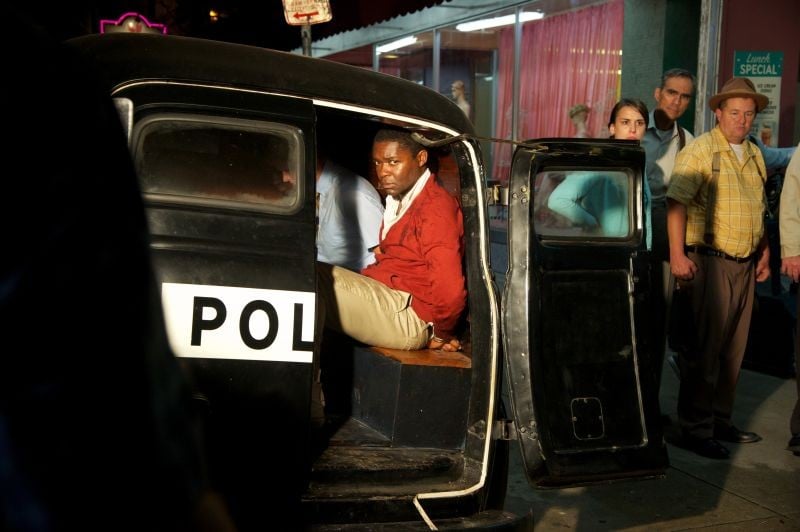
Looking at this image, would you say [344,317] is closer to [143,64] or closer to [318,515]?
[318,515]

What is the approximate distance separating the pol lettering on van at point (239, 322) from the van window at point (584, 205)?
42.6 inches

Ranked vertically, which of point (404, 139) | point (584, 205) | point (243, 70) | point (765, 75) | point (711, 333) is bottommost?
point (711, 333)

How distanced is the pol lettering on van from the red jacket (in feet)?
3.32

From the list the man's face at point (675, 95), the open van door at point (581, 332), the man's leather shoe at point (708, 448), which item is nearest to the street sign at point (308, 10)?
the man's face at point (675, 95)

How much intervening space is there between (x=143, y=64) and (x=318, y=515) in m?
1.59

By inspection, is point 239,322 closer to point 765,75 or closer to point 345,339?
point 345,339

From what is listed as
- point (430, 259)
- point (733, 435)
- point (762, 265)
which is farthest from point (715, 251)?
point (430, 259)

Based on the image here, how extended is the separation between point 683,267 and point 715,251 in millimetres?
239

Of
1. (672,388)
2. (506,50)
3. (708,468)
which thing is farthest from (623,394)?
(506,50)

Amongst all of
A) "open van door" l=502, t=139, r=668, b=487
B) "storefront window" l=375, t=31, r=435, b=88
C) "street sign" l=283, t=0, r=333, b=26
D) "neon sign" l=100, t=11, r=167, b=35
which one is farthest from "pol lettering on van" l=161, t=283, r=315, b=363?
"storefront window" l=375, t=31, r=435, b=88

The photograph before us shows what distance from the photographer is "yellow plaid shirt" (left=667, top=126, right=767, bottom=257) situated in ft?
19.1

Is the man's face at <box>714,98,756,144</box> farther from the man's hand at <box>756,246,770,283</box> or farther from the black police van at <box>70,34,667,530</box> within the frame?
the black police van at <box>70,34,667,530</box>

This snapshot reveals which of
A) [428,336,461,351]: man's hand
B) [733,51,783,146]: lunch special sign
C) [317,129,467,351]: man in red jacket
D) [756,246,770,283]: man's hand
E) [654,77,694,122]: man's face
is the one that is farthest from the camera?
[733,51,783,146]: lunch special sign

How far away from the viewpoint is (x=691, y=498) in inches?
197
